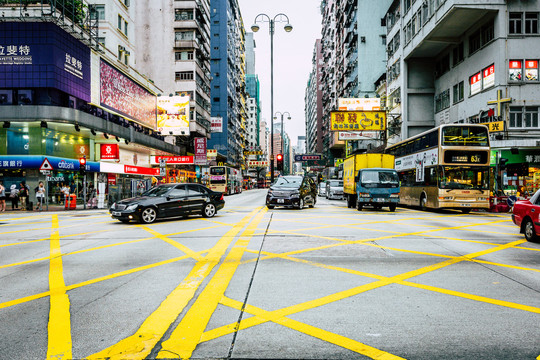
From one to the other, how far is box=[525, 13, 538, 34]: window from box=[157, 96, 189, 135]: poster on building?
31.4m

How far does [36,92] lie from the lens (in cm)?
2583

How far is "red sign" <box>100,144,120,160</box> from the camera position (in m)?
29.6

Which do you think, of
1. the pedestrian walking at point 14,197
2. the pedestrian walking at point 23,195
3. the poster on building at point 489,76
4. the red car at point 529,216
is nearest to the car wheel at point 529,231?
the red car at point 529,216

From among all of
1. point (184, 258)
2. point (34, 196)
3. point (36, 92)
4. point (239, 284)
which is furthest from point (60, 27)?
point (239, 284)

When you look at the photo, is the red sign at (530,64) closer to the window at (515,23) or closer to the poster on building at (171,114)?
the window at (515,23)

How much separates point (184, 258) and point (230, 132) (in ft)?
281

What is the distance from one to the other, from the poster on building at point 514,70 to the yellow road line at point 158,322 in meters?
25.6

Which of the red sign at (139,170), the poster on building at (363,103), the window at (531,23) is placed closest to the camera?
the window at (531,23)

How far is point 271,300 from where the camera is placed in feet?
14.8

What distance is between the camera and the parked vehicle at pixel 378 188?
19.8 meters

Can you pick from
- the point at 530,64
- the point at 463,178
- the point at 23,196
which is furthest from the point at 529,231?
the point at 23,196

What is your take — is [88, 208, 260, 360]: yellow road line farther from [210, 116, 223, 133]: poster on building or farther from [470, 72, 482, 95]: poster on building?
[210, 116, 223, 133]: poster on building

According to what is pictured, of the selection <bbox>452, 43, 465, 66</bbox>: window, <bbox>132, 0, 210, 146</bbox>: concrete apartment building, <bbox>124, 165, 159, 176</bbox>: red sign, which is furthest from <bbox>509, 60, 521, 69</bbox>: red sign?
<bbox>132, 0, 210, 146</bbox>: concrete apartment building

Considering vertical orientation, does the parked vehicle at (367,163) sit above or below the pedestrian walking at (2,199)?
above
